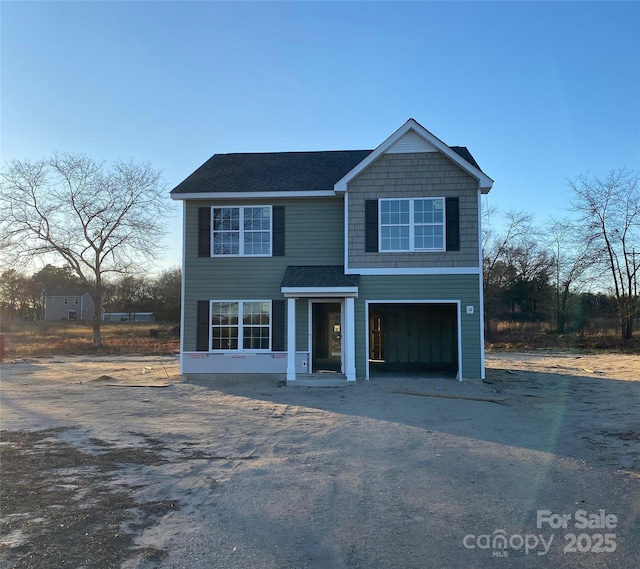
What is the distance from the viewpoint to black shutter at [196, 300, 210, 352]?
14719 millimetres

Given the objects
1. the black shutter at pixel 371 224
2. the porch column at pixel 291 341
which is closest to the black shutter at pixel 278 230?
the porch column at pixel 291 341

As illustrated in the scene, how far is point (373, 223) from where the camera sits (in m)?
14.1

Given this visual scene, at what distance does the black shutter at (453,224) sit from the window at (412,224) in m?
0.16

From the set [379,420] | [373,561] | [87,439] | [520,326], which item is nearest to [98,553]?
[373,561]

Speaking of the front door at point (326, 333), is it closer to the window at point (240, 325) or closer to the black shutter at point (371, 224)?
the window at point (240, 325)

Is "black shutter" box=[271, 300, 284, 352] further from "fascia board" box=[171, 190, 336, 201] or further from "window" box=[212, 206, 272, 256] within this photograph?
"fascia board" box=[171, 190, 336, 201]

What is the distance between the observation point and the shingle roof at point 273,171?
1476 cm

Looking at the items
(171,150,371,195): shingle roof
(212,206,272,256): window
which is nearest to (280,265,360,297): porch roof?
(212,206,272,256): window

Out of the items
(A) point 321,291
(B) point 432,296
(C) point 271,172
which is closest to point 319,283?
(A) point 321,291

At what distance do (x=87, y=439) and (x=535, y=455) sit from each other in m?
6.50

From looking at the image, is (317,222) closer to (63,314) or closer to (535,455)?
(535,455)

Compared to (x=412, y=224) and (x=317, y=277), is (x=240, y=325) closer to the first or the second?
(x=317, y=277)

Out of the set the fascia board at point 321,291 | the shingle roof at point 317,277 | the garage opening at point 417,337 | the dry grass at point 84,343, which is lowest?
the dry grass at point 84,343

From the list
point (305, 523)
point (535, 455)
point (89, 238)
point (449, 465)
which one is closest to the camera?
point (305, 523)
